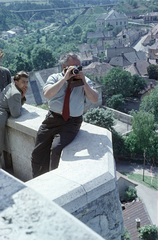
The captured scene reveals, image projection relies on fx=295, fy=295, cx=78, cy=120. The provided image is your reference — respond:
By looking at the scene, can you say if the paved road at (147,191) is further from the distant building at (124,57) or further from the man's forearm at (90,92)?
the distant building at (124,57)

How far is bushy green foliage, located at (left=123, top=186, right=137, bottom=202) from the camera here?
17188 mm

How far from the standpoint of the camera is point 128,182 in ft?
59.0

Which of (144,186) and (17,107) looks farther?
(144,186)

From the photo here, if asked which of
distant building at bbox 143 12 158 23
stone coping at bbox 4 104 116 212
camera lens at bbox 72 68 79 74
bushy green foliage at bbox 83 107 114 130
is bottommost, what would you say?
bushy green foliage at bbox 83 107 114 130

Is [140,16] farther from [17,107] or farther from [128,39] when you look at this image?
[17,107]

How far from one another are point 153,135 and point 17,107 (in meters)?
21.3

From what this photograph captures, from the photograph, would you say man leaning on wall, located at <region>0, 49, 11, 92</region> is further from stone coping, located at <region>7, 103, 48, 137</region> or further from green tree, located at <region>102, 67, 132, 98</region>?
green tree, located at <region>102, 67, 132, 98</region>

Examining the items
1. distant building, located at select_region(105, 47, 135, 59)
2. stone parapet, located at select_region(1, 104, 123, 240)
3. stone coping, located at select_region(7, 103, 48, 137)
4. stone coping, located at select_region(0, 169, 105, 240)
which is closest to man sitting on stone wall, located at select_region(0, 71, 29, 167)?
stone coping, located at select_region(7, 103, 48, 137)

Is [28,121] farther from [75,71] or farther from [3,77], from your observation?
[75,71]

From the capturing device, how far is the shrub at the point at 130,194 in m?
17.2

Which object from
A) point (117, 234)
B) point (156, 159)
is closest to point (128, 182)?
point (156, 159)

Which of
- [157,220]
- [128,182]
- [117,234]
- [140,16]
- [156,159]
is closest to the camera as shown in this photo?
[117,234]

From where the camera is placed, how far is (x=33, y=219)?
4.27 feet

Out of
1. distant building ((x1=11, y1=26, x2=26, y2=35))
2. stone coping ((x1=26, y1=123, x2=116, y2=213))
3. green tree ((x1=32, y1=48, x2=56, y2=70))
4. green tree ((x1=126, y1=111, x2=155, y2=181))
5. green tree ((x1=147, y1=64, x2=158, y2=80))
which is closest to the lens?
stone coping ((x1=26, y1=123, x2=116, y2=213))
